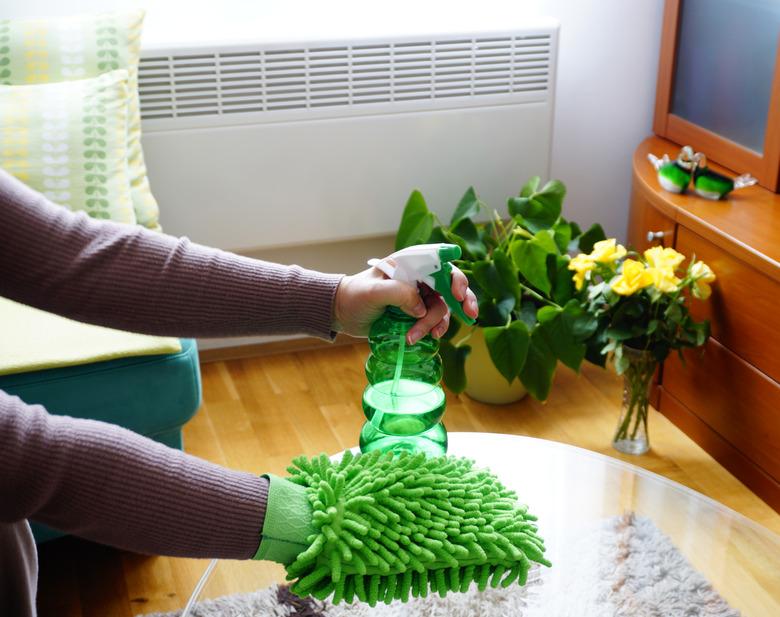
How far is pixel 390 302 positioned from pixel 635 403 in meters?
1.21

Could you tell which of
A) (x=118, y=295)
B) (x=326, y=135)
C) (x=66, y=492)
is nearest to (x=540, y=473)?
(x=118, y=295)

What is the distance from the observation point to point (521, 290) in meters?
→ 2.16

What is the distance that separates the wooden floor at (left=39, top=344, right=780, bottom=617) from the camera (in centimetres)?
172

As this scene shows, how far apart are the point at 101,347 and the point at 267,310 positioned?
751 mm

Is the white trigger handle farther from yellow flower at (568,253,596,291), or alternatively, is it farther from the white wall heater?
the white wall heater

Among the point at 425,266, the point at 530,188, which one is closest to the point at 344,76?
the point at 530,188

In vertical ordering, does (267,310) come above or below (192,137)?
above

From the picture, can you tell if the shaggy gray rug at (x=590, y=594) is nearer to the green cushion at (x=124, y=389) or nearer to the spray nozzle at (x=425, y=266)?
the spray nozzle at (x=425, y=266)

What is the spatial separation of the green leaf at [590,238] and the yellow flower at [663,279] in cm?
33

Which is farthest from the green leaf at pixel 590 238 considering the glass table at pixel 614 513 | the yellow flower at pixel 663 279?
the glass table at pixel 614 513

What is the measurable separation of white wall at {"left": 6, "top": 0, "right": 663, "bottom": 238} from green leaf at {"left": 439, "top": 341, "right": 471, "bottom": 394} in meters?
0.75

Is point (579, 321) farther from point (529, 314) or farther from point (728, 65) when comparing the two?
point (728, 65)

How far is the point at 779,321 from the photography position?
5.89 feet

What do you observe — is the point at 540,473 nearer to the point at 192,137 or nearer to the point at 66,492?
the point at 66,492
